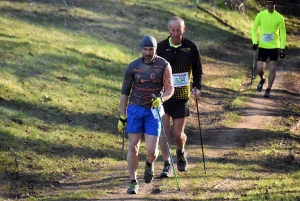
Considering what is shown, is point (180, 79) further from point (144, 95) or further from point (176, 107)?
point (144, 95)

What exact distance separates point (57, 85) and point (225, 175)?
6197 millimetres

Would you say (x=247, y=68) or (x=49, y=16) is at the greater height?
(x=49, y=16)

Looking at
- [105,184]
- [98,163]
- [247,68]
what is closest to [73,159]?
[98,163]

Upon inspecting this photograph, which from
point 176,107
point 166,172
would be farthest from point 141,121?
point 166,172

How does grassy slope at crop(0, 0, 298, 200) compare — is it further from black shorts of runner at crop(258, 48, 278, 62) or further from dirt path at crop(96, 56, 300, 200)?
black shorts of runner at crop(258, 48, 278, 62)

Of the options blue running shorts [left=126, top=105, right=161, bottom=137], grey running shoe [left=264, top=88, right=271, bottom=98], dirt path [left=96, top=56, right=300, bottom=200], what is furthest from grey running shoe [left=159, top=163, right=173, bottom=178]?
grey running shoe [left=264, top=88, right=271, bottom=98]

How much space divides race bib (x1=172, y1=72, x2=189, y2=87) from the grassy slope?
5.74 feet

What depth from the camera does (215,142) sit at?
A: 44.4ft

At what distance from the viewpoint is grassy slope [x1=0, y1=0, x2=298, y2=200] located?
11.1 metres

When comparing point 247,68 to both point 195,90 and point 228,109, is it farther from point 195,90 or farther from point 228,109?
point 195,90

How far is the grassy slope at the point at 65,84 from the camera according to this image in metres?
11.1

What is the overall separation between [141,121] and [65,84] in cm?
686

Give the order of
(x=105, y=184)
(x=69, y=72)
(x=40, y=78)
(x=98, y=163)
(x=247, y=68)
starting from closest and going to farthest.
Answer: (x=105, y=184) → (x=98, y=163) → (x=40, y=78) → (x=69, y=72) → (x=247, y=68)

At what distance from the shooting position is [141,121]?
902cm
